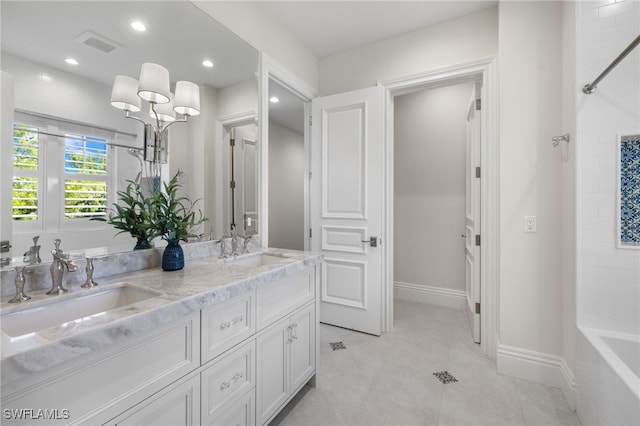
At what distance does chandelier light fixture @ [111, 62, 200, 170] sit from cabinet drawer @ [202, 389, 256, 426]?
123cm

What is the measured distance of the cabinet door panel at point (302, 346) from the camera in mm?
1638

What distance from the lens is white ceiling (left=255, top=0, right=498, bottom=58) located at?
87.5 inches

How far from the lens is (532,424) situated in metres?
1.56

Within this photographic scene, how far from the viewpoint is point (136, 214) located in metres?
1.41

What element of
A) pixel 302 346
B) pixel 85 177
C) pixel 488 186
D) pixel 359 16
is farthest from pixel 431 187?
pixel 85 177

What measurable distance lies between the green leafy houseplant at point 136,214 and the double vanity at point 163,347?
0.16 metres

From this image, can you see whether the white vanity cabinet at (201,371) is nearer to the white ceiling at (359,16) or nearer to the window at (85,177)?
the window at (85,177)

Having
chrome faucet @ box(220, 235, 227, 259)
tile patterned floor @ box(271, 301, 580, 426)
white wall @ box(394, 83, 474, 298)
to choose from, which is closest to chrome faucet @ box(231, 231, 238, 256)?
chrome faucet @ box(220, 235, 227, 259)

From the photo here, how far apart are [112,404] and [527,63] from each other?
287cm

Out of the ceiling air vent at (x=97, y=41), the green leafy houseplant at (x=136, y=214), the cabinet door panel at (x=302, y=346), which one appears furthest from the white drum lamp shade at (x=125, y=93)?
the cabinet door panel at (x=302, y=346)

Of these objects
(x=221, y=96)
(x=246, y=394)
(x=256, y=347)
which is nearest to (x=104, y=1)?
(x=221, y=96)

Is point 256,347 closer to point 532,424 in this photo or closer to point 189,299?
point 189,299

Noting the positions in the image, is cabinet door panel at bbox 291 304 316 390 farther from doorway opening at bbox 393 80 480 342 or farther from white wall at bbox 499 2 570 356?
doorway opening at bbox 393 80 480 342

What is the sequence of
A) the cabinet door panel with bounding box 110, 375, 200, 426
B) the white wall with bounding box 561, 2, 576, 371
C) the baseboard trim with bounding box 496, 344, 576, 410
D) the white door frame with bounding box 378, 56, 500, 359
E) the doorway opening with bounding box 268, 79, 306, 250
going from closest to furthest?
1. the cabinet door panel with bounding box 110, 375, 200, 426
2. the white wall with bounding box 561, 2, 576, 371
3. the baseboard trim with bounding box 496, 344, 576, 410
4. the white door frame with bounding box 378, 56, 500, 359
5. the doorway opening with bounding box 268, 79, 306, 250
